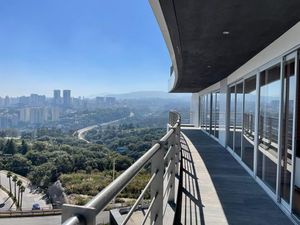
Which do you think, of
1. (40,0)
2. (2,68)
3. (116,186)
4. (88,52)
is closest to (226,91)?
(116,186)

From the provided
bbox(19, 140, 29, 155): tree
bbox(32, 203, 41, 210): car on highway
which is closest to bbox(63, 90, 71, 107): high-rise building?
bbox(19, 140, 29, 155): tree

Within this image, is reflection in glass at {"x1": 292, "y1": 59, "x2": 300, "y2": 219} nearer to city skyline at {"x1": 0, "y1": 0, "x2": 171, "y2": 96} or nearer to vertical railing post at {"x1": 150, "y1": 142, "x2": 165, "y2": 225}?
vertical railing post at {"x1": 150, "y1": 142, "x2": 165, "y2": 225}

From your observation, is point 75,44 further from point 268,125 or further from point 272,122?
point 272,122

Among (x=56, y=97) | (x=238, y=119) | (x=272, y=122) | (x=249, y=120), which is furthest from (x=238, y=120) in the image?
(x=56, y=97)

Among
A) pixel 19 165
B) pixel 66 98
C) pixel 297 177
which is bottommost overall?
pixel 19 165

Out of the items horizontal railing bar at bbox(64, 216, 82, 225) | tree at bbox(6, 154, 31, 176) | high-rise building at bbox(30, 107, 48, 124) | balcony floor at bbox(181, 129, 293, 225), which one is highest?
horizontal railing bar at bbox(64, 216, 82, 225)

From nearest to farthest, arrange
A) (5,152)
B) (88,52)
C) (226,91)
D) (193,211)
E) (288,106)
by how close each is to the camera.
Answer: (193,211) < (288,106) < (226,91) < (5,152) < (88,52)

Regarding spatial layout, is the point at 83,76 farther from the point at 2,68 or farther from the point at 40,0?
the point at 40,0
